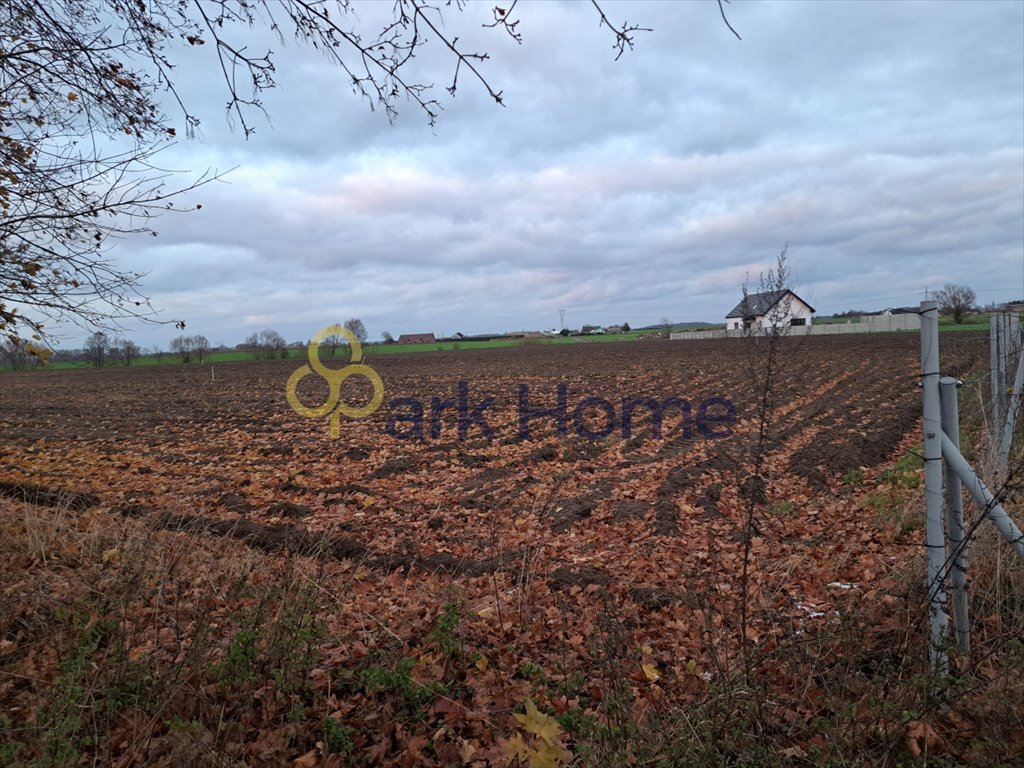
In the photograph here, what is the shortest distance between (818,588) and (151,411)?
73.0 ft

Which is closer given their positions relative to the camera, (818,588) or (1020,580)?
(1020,580)


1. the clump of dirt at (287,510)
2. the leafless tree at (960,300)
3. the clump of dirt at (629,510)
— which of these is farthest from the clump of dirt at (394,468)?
the leafless tree at (960,300)

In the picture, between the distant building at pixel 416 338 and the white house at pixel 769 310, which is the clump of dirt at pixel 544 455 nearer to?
the white house at pixel 769 310

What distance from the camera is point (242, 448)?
44.4ft

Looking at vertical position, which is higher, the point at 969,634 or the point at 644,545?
the point at 969,634

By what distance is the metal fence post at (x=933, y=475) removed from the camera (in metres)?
3.01

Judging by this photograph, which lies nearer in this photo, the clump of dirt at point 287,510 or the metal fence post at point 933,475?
the metal fence post at point 933,475

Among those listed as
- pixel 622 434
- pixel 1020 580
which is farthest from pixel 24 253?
pixel 622 434

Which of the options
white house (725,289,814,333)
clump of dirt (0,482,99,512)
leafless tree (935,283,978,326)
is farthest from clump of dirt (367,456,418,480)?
leafless tree (935,283,978,326)

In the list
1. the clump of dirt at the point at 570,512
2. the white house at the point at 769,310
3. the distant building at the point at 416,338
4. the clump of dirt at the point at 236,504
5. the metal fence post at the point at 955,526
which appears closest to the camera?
the white house at the point at 769,310

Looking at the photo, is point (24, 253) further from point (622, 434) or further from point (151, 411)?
point (151, 411)

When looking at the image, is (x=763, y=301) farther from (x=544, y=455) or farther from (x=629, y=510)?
(x=544, y=455)

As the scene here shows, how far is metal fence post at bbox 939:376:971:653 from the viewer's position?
10.3 feet

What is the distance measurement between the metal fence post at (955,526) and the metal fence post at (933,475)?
7 cm
